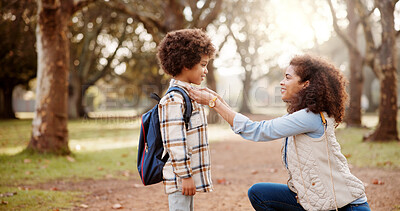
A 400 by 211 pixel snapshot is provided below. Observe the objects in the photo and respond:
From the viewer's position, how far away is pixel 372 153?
329 inches

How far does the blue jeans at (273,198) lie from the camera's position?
2941mm

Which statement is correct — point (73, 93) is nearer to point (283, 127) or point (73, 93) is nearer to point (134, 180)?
point (134, 180)

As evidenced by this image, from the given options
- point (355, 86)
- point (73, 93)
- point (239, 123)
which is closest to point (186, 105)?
point (239, 123)

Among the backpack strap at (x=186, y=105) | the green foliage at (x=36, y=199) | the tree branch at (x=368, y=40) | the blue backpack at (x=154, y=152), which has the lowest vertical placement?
the green foliage at (x=36, y=199)

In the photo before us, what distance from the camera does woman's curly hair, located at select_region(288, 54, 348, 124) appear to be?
8.54 feet

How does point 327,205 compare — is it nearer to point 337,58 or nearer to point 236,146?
point 236,146

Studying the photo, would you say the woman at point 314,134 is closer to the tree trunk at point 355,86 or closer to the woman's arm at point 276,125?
the woman's arm at point 276,125

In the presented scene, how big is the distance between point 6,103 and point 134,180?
78.8 ft

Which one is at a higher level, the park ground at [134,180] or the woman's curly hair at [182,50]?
the woman's curly hair at [182,50]

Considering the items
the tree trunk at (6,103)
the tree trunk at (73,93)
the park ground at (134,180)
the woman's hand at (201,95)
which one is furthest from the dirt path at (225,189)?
the tree trunk at (6,103)

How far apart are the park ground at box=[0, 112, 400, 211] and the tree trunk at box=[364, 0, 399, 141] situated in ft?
2.09

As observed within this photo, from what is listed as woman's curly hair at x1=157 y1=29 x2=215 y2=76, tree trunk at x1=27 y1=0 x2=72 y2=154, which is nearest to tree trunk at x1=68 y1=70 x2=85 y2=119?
tree trunk at x1=27 y1=0 x2=72 y2=154

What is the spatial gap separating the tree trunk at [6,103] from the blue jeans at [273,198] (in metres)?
27.0

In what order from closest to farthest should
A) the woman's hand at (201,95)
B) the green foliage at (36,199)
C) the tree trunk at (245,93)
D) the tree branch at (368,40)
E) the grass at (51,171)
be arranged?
1. the woman's hand at (201,95)
2. the green foliage at (36,199)
3. the grass at (51,171)
4. the tree branch at (368,40)
5. the tree trunk at (245,93)
